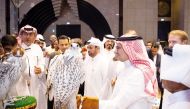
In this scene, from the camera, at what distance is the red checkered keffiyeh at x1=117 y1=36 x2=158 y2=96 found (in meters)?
3.68

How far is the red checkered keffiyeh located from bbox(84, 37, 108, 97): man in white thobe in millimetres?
2861

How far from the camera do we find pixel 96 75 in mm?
6828

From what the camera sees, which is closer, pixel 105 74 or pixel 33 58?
pixel 33 58

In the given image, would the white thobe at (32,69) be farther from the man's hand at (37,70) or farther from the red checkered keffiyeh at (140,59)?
the red checkered keffiyeh at (140,59)

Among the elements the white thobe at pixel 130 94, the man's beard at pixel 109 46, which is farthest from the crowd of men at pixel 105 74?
the man's beard at pixel 109 46

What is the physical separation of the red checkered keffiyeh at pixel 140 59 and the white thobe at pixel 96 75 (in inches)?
113

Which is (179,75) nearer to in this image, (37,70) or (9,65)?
(9,65)

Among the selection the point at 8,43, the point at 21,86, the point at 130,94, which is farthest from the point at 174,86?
the point at 21,86

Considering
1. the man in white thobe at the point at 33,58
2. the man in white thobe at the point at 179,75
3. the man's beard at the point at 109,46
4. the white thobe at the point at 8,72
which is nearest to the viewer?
the man in white thobe at the point at 179,75

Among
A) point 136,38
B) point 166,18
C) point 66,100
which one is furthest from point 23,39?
point 166,18

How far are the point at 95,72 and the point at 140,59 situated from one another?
3.02m

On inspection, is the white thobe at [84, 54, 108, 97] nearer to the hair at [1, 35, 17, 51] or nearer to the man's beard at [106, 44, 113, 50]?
the man's beard at [106, 44, 113, 50]

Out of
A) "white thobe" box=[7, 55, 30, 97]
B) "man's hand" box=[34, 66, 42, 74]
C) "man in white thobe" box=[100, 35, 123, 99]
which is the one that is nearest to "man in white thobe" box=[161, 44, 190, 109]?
"white thobe" box=[7, 55, 30, 97]

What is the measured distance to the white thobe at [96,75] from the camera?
6.78m
